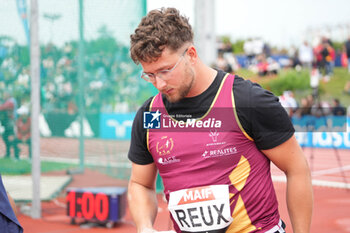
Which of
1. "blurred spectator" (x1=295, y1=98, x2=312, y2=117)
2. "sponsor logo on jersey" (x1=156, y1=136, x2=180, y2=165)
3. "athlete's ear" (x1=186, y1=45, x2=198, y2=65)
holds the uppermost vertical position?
"athlete's ear" (x1=186, y1=45, x2=198, y2=65)

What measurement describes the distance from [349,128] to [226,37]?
44157 mm

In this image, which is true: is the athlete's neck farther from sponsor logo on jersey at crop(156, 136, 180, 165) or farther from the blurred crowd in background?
the blurred crowd in background

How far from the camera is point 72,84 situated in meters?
7.27

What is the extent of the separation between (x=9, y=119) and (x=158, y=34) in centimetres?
496

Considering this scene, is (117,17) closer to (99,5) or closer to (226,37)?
(99,5)

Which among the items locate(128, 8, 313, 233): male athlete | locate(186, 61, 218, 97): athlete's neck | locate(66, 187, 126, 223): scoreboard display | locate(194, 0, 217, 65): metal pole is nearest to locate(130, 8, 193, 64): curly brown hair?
locate(128, 8, 313, 233): male athlete

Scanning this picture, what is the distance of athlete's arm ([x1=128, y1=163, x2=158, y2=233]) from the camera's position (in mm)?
2361

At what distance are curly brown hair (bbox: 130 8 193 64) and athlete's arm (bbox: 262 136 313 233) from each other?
69cm

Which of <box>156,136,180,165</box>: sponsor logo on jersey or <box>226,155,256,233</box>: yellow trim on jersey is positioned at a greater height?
<box>156,136,180,165</box>: sponsor logo on jersey

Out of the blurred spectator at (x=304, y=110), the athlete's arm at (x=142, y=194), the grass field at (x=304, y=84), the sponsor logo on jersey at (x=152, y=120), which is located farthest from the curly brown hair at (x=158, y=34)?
the grass field at (x=304, y=84)

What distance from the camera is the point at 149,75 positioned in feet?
7.17

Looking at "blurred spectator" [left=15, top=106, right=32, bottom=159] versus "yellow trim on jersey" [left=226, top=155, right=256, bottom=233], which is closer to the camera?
"yellow trim on jersey" [left=226, top=155, right=256, bottom=233]

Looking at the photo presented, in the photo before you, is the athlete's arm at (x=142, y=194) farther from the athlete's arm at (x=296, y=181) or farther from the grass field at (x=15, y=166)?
the grass field at (x=15, y=166)

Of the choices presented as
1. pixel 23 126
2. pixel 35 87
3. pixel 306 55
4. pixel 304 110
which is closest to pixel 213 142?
pixel 35 87
